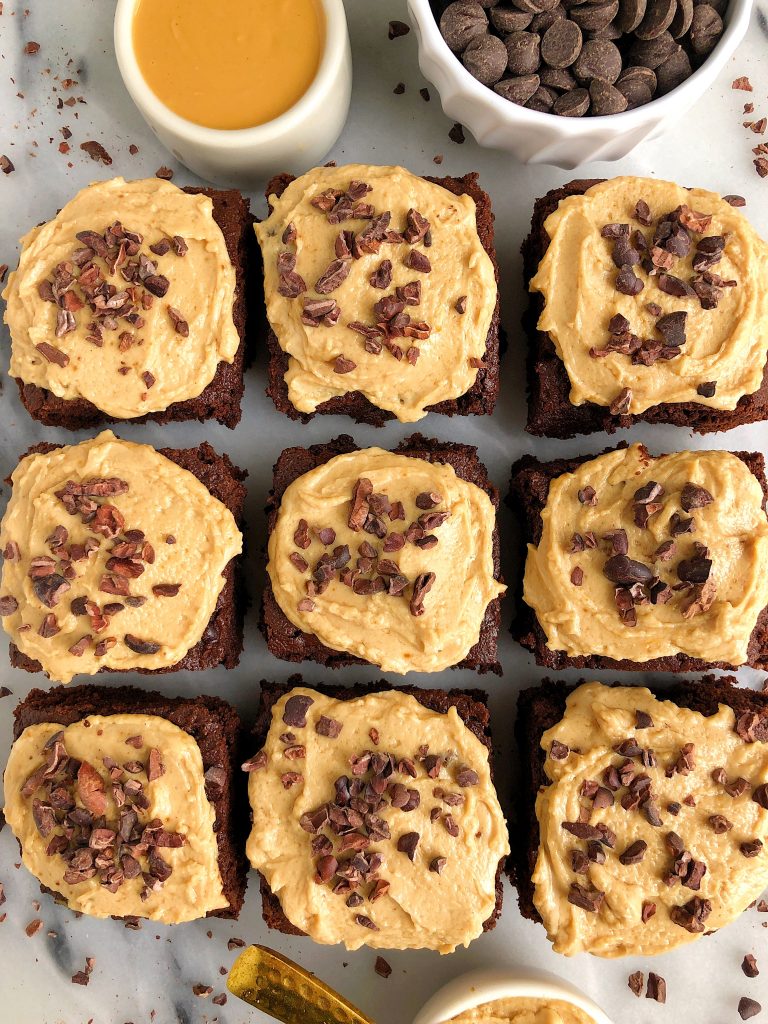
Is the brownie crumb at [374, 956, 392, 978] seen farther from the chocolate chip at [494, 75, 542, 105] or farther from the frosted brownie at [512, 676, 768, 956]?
the chocolate chip at [494, 75, 542, 105]

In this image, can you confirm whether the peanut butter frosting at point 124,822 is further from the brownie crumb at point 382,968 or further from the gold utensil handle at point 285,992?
the brownie crumb at point 382,968

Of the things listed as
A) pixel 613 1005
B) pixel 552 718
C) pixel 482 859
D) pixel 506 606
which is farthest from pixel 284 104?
pixel 613 1005

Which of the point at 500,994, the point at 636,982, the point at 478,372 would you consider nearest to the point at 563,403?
the point at 478,372

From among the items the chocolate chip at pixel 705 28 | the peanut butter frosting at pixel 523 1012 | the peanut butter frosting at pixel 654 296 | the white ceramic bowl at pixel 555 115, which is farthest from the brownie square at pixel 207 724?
the chocolate chip at pixel 705 28

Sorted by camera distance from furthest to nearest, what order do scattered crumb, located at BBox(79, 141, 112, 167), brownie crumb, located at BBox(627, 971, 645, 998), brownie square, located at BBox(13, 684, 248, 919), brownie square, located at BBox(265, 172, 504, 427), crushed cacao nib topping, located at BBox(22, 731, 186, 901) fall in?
scattered crumb, located at BBox(79, 141, 112, 167) < brownie crumb, located at BBox(627, 971, 645, 998) < brownie square, located at BBox(265, 172, 504, 427) < brownie square, located at BBox(13, 684, 248, 919) < crushed cacao nib topping, located at BBox(22, 731, 186, 901)

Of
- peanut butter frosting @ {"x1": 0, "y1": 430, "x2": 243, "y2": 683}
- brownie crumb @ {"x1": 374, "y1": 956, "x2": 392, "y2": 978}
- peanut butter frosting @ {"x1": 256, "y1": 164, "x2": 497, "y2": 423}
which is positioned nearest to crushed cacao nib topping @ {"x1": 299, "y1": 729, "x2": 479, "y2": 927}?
brownie crumb @ {"x1": 374, "y1": 956, "x2": 392, "y2": 978}

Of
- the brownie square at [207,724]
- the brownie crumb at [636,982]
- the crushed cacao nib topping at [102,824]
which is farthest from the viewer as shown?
the brownie crumb at [636,982]
